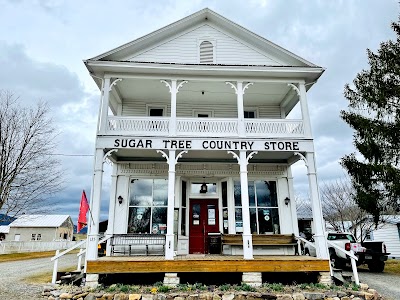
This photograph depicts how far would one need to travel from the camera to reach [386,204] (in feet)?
39.4

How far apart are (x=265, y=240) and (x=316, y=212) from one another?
2.15m

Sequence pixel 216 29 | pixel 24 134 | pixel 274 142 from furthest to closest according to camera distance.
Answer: pixel 24 134, pixel 216 29, pixel 274 142

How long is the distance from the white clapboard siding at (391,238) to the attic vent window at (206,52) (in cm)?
2061

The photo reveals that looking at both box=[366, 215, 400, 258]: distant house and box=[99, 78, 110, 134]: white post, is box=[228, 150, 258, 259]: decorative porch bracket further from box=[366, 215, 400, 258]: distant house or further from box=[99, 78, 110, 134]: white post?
box=[366, 215, 400, 258]: distant house

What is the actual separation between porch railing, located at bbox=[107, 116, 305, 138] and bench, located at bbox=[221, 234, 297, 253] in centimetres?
373

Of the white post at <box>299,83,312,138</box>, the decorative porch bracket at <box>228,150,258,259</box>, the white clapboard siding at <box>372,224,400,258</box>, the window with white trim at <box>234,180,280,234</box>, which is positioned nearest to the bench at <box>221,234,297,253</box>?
the window with white trim at <box>234,180,280,234</box>

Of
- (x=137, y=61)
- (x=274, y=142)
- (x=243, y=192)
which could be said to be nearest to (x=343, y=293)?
(x=243, y=192)

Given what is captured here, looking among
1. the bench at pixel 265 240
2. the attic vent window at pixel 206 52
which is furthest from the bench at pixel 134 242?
the attic vent window at pixel 206 52

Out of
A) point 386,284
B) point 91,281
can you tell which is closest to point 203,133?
point 91,281

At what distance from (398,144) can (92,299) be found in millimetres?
12887

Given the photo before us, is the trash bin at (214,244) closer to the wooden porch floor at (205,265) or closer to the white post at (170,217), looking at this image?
the wooden porch floor at (205,265)

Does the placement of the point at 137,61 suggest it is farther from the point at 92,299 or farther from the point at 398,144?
the point at 398,144

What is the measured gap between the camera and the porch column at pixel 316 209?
355 inches

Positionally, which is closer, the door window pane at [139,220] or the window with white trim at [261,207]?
the door window pane at [139,220]
